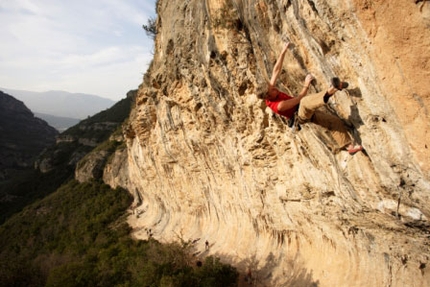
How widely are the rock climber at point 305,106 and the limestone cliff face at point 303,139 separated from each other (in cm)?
31

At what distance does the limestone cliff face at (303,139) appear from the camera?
4.91m

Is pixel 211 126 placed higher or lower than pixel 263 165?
higher

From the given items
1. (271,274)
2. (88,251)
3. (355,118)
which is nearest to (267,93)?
(355,118)

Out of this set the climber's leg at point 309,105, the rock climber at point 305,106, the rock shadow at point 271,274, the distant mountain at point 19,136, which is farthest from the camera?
the distant mountain at point 19,136

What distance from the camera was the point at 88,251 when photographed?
2573 cm

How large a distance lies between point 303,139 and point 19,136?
124113 millimetres

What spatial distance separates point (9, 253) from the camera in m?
34.7

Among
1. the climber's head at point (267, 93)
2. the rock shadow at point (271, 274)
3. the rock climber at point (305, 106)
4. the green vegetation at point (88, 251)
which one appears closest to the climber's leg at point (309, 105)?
the rock climber at point (305, 106)

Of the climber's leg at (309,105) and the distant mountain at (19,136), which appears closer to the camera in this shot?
the climber's leg at (309,105)

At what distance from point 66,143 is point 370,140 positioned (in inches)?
3083

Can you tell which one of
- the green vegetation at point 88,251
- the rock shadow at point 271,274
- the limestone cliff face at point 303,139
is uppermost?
the limestone cliff face at point 303,139

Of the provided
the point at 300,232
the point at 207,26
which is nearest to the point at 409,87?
the point at 207,26

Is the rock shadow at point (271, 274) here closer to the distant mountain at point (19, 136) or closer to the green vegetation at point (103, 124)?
the green vegetation at point (103, 124)

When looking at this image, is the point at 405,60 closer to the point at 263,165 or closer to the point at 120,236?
the point at 263,165
